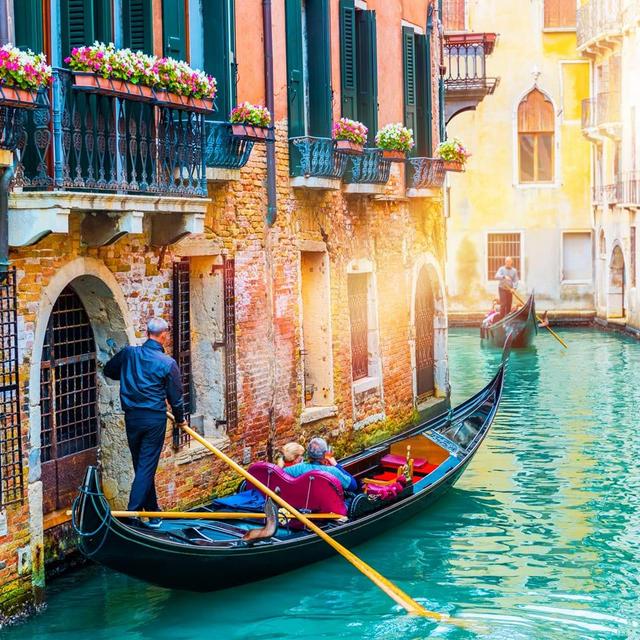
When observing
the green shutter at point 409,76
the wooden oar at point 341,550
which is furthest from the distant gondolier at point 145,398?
the green shutter at point 409,76

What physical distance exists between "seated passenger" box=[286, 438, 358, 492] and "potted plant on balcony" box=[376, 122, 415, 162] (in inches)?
156

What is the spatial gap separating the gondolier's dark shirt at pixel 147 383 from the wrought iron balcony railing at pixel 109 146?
0.92m

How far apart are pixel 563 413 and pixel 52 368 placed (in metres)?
8.28

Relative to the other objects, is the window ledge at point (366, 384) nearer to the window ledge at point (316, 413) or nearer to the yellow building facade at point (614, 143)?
the window ledge at point (316, 413)

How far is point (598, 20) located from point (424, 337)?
12384 millimetres

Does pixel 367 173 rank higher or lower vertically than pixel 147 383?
higher

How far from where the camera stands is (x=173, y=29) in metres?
8.77

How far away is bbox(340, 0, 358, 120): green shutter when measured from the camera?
38.3 feet

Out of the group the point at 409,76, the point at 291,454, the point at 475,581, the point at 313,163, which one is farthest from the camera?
the point at 409,76

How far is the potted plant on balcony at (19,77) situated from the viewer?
632 centimetres

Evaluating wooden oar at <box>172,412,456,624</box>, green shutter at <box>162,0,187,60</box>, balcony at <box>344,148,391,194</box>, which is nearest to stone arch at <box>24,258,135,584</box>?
wooden oar at <box>172,412,456,624</box>

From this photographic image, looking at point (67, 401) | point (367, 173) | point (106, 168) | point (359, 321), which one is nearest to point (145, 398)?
point (67, 401)

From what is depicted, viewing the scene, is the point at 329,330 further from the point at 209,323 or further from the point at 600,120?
the point at 600,120

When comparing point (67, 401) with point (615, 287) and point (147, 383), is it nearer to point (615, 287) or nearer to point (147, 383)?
point (147, 383)
